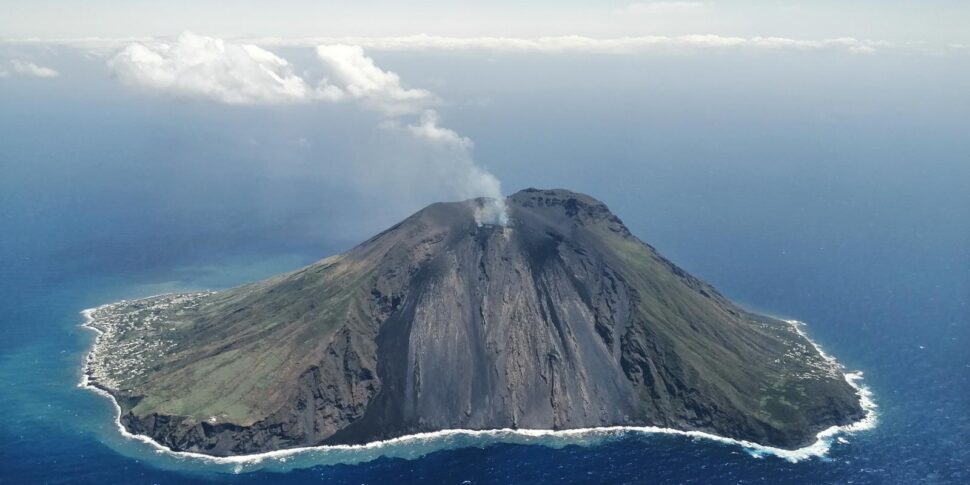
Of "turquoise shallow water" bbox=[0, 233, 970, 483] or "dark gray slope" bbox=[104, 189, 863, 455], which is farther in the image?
"dark gray slope" bbox=[104, 189, 863, 455]

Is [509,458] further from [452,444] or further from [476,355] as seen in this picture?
[476,355]

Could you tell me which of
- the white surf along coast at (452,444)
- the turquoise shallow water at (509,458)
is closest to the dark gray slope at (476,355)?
the white surf along coast at (452,444)

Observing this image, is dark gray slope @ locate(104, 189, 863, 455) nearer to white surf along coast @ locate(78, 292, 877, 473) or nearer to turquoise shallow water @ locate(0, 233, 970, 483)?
white surf along coast @ locate(78, 292, 877, 473)

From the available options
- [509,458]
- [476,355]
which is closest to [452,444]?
[509,458]

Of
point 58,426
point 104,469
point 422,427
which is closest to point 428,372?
point 422,427

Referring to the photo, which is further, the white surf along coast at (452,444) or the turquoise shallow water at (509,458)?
the white surf along coast at (452,444)

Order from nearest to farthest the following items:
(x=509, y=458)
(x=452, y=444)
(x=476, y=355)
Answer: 1. (x=509, y=458)
2. (x=452, y=444)
3. (x=476, y=355)

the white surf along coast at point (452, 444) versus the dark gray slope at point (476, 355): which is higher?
the dark gray slope at point (476, 355)

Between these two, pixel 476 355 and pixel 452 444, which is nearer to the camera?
pixel 452 444

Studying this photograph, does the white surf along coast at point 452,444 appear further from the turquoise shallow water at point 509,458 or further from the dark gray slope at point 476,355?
the dark gray slope at point 476,355

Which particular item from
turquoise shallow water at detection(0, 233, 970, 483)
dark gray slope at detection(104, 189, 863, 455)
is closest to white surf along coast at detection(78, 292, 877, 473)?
turquoise shallow water at detection(0, 233, 970, 483)

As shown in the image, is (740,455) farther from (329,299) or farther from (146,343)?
(146,343)
